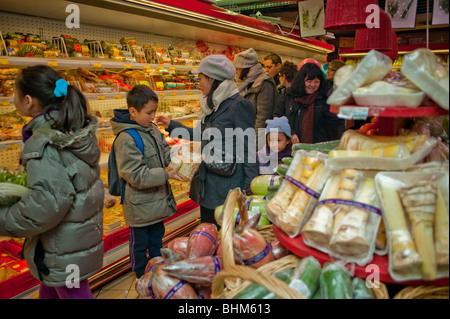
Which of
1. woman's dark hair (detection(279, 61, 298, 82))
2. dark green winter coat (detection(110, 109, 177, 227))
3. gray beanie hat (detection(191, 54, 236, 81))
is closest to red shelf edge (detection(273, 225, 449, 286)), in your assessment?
dark green winter coat (detection(110, 109, 177, 227))

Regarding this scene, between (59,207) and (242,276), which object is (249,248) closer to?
(242,276)

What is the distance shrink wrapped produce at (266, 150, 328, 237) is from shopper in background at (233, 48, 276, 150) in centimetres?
258

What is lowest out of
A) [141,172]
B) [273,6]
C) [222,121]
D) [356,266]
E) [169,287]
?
[169,287]

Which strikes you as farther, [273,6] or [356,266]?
[273,6]

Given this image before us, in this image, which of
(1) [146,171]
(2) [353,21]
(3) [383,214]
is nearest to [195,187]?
(1) [146,171]

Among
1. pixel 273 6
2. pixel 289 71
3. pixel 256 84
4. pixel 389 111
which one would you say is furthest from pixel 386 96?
pixel 273 6

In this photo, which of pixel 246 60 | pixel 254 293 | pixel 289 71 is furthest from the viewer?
pixel 289 71

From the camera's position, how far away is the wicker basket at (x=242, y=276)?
103 cm

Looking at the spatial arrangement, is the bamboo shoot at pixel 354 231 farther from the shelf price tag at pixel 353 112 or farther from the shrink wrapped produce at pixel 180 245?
the shrink wrapped produce at pixel 180 245

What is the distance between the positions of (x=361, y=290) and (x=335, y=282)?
10cm

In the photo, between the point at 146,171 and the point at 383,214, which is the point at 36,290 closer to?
the point at 146,171

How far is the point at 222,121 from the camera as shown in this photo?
2.68m

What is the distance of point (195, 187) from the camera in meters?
2.96
